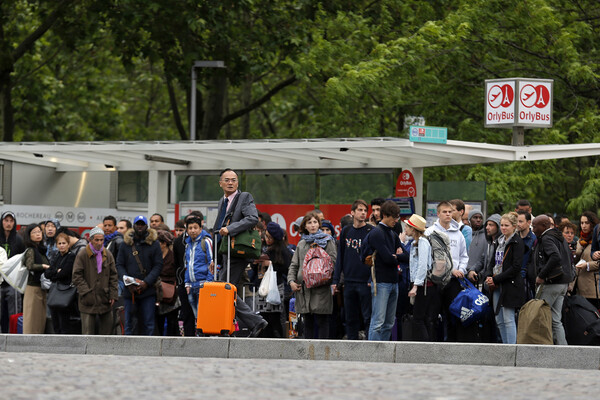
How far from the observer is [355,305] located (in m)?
13.0

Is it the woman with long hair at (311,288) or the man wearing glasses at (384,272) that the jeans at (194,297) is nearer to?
the woman with long hair at (311,288)

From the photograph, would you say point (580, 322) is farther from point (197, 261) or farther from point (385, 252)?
point (197, 261)

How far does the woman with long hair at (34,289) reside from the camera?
14.1m

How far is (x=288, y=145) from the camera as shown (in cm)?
1764

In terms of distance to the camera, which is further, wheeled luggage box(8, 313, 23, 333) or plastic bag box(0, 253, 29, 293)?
wheeled luggage box(8, 313, 23, 333)

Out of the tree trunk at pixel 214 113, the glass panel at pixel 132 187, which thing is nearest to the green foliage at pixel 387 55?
the tree trunk at pixel 214 113

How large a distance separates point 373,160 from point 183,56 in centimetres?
772

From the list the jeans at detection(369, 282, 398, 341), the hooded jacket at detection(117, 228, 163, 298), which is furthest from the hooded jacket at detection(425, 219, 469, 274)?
the hooded jacket at detection(117, 228, 163, 298)

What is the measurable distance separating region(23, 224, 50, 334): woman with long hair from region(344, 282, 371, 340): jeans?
3.79 meters

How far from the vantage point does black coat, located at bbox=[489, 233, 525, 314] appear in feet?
39.6

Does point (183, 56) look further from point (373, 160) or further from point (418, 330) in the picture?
point (418, 330)

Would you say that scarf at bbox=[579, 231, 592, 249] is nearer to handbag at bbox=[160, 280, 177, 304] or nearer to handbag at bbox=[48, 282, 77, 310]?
handbag at bbox=[160, 280, 177, 304]

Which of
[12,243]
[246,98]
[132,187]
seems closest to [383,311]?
[12,243]

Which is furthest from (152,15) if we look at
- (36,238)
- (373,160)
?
(36,238)
